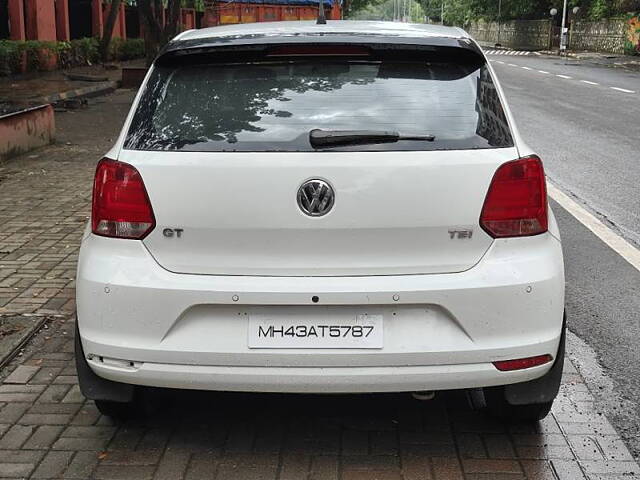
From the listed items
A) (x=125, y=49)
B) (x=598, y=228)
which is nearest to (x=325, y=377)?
(x=598, y=228)

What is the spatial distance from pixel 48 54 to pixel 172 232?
75.2 feet

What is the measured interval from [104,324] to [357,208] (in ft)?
3.41

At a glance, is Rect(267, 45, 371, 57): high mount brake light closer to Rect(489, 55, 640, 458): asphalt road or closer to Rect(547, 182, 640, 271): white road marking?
Rect(489, 55, 640, 458): asphalt road

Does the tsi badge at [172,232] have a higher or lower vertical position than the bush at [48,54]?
higher

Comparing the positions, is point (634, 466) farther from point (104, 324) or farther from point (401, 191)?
point (104, 324)

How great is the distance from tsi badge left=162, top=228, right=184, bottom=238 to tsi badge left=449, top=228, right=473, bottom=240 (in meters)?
0.99

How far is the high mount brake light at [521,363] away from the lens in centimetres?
329

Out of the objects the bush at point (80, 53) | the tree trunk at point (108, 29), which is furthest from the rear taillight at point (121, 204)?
the tree trunk at point (108, 29)

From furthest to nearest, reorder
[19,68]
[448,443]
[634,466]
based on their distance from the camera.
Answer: [19,68] < [448,443] < [634,466]

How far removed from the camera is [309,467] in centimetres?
346

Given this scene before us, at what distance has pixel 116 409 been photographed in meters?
3.76

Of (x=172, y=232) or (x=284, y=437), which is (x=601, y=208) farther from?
(x=172, y=232)

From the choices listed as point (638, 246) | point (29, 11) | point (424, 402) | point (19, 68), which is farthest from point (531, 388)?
point (29, 11)

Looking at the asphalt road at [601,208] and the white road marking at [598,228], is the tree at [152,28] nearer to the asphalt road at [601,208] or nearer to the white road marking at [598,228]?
the asphalt road at [601,208]
